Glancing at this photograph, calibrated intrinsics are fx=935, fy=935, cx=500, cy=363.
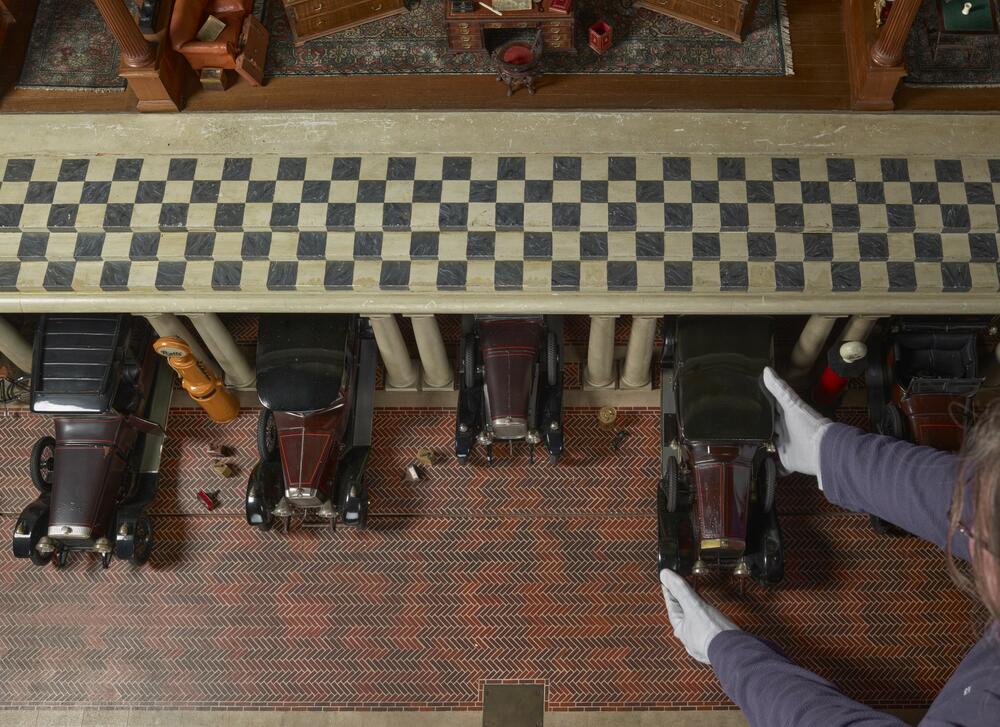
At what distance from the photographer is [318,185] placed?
797 centimetres

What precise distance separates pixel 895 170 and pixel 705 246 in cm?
175

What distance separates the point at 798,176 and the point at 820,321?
1231 millimetres

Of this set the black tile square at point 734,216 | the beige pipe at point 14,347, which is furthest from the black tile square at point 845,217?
the beige pipe at point 14,347

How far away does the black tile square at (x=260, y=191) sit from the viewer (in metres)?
7.95

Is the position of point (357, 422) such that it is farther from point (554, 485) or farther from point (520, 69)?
point (520, 69)

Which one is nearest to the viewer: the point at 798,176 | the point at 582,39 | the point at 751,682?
the point at 751,682

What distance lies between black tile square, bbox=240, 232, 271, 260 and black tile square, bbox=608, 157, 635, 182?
115 inches

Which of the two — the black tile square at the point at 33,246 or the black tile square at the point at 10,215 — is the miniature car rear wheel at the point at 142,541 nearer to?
the black tile square at the point at 33,246

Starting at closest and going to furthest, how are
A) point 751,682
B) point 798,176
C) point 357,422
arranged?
point 751,682, point 798,176, point 357,422

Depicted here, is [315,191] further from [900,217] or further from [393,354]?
[900,217]

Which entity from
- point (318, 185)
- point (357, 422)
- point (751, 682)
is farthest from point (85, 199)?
point (751, 682)

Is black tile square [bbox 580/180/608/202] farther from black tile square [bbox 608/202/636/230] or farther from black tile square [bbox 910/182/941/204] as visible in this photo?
black tile square [bbox 910/182/941/204]

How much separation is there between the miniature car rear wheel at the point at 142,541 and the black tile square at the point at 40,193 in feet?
9.43

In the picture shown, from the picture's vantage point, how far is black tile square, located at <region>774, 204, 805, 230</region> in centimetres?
766
